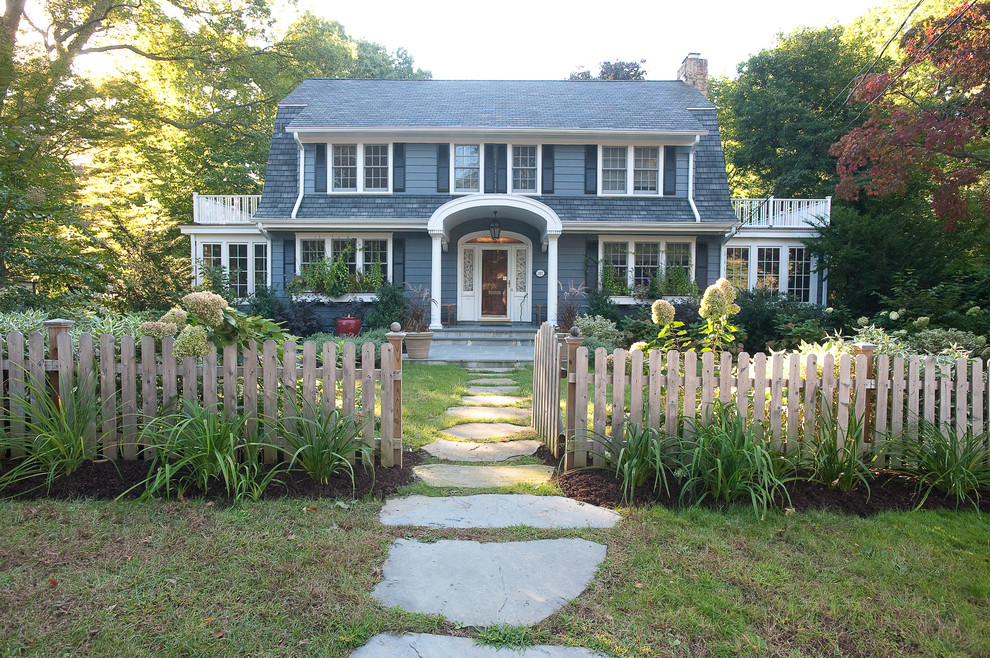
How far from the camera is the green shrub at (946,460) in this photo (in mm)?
3375

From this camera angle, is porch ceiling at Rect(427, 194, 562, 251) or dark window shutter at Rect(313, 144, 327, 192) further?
dark window shutter at Rect(313, 144, 327, 192)

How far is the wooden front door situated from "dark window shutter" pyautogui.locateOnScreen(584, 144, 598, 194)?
107 inches

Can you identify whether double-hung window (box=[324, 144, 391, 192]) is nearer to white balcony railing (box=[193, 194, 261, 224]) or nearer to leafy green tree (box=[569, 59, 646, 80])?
white balcony railing (box=[193, 194, 261, 224])

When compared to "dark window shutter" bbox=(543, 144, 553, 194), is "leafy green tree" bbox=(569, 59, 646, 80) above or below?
above

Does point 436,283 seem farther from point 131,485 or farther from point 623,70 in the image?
point 623,70

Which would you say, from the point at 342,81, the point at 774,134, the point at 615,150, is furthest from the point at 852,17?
the point at 342,81

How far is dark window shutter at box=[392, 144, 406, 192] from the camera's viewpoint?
14.5m

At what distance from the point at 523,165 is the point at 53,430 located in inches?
499

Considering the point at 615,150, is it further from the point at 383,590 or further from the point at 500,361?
the point at 383,590

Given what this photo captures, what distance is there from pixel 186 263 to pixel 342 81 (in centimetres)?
759

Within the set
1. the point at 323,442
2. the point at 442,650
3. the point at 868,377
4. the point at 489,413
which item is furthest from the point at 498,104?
the point at 442,650

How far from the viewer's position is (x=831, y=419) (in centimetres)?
357

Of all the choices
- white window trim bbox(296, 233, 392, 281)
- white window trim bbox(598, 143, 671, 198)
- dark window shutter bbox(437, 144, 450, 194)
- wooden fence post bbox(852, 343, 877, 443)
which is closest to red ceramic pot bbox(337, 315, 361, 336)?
white window trim bbox(296, 233, 392, 281)

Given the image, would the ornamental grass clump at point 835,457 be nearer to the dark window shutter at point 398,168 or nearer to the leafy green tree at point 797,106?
the dark window shutter at point 398,168
